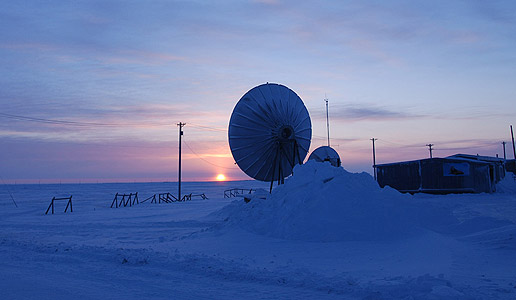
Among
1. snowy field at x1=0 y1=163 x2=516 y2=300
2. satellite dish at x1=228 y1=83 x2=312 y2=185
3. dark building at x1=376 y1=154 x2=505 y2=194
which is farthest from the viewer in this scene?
dark building at x1=376 y1=154 x2=505 y2=194

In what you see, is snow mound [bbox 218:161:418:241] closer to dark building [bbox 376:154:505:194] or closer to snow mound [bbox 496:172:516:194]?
dark building [bbox 376:154:505:194]

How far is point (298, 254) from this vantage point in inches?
448

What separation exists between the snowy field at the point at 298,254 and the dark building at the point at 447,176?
14.9 meters

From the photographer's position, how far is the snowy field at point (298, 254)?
773 cm

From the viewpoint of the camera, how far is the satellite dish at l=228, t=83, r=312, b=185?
21281mm

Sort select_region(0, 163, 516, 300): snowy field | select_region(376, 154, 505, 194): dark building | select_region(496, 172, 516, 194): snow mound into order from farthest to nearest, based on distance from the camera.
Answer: select_region(496, 172, 516, 194): snow mound → select_region(376, 154, 505, 194): dark building → select_region(0, 163, 516, 300): snowy field

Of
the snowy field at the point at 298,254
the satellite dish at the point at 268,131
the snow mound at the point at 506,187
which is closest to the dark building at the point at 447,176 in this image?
the snow mound at the point at 506,187

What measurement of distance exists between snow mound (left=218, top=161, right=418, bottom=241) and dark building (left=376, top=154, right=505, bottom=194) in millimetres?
20954

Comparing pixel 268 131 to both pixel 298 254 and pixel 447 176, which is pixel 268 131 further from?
pixel 447 176

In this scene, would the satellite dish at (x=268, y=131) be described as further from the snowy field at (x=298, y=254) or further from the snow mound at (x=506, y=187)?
the snow mound at (x=506, y=187)

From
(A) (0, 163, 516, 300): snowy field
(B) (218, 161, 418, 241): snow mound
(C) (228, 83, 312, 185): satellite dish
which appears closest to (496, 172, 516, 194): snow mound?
(A) (0, 163, 516, 300): snowy field

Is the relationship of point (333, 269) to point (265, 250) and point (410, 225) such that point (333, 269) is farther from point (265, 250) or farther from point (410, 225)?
point (410, 225)

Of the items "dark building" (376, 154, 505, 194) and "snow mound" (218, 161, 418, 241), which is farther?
"dark building" (376, 154, 505, 194)

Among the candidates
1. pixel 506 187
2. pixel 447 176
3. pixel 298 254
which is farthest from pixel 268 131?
pixel 506 187
